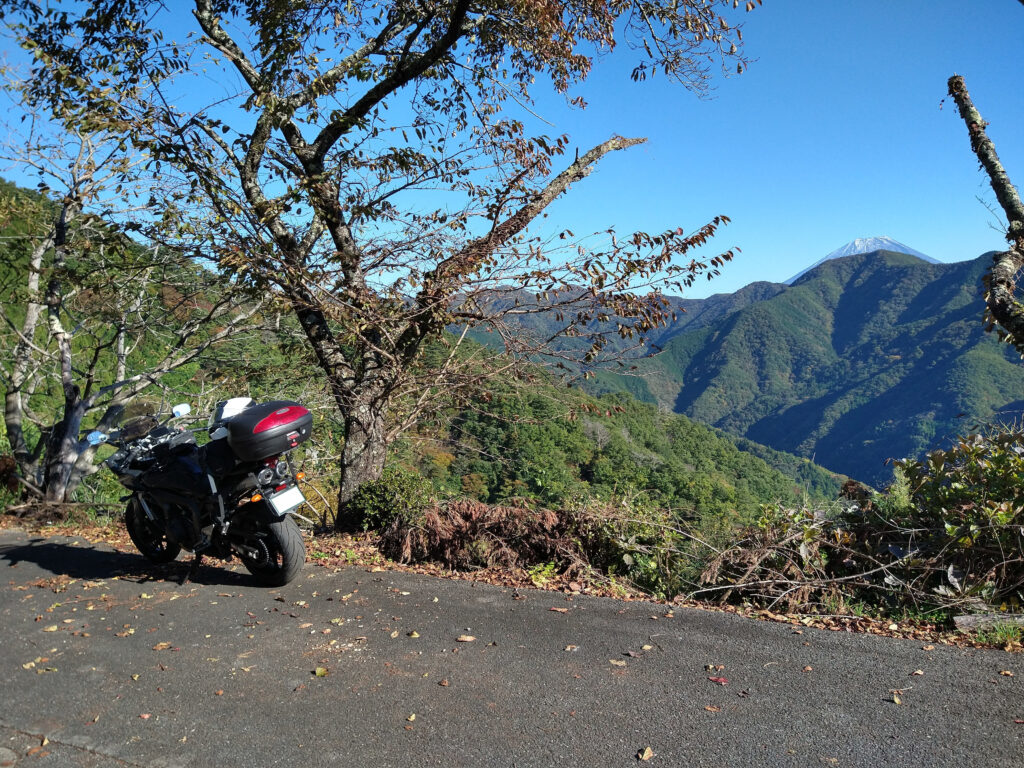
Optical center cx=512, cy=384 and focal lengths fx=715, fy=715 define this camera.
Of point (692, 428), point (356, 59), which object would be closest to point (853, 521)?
point (356, 59)

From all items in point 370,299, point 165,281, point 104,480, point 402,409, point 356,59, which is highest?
point 356,59

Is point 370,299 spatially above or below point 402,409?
above

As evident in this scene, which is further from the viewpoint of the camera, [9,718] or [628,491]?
[628,491]

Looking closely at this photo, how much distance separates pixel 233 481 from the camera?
487 cm

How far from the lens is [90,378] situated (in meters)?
9.76

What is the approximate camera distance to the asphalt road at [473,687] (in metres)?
2.71

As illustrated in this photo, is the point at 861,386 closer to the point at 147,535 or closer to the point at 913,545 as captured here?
the point at 913,545

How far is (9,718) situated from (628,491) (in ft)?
14.1

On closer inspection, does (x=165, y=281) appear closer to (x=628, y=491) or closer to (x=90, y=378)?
(x=90, y=378)

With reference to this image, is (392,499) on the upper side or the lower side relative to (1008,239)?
lower

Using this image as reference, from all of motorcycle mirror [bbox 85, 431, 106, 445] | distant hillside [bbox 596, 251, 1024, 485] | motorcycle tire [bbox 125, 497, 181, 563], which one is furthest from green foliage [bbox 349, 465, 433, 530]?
distant hillside [bbox 596, 251, 1024, 485]

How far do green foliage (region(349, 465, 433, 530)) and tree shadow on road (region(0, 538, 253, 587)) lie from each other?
131cm

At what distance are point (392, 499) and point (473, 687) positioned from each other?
3121mm

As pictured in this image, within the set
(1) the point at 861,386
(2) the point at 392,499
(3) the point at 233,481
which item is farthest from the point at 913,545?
(1) the point at 861,386
